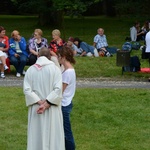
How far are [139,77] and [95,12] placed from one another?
46.8 metres

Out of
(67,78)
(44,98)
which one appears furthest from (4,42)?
(44,98)

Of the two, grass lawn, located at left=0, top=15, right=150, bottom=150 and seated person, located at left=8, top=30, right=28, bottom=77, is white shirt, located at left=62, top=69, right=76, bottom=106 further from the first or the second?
seated person, located at left=8, top=30, right=28, bottom=77

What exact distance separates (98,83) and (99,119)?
180 inches

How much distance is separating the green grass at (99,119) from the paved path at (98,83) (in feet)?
3.20

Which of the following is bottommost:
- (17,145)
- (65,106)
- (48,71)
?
(17,145)

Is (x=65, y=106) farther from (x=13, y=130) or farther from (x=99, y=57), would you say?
(x=99, y=57)

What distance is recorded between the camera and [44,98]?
275 inches

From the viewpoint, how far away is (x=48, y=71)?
695 centimetres

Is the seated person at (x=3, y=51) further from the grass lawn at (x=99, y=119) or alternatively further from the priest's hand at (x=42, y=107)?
the priest's hand at (x=42, y=107)

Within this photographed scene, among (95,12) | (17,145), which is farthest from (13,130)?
(95,12)

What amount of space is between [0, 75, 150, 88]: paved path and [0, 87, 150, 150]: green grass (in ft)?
3.20

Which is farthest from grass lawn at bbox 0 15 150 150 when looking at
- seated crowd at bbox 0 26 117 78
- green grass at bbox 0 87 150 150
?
seated crowd at bbox 0 26 117 78

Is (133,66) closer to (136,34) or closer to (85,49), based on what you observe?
(85,49)

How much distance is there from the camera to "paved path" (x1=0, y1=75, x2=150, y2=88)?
567 inches
